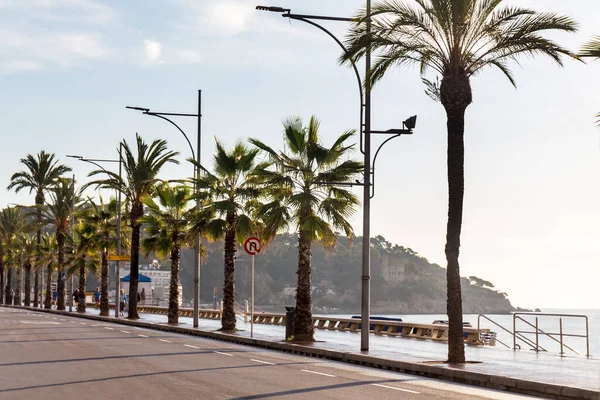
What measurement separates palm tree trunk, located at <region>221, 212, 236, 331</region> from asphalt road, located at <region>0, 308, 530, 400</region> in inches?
481

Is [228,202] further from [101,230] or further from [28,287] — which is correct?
[28,287]

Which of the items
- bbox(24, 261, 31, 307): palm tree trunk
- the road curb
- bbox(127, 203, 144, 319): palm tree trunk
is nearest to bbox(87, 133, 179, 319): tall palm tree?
bbox(127, 203, 144, 319): palm tree trunk

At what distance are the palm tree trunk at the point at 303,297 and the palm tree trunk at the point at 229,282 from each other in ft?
26.4

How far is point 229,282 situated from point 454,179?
18.7m

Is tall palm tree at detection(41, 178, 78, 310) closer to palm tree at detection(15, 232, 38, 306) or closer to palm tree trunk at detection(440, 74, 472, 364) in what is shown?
palm tree at detection(15, 232, 38, 306)

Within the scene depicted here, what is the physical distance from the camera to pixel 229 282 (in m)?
41.3

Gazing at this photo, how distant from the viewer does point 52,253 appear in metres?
94.9

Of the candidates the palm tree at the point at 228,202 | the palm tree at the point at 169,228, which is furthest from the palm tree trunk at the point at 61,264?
the palm tree at the point at 228,202

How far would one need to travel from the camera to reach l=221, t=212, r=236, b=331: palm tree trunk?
1613 inches

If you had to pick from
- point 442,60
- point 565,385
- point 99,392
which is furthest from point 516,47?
point 99,392

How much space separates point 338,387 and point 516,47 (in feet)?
37.1

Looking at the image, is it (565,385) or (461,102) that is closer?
(565,385)

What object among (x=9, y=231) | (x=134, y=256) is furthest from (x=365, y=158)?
(x=9, y=231)

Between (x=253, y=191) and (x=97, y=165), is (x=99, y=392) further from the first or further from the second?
(x=97, y=165)
